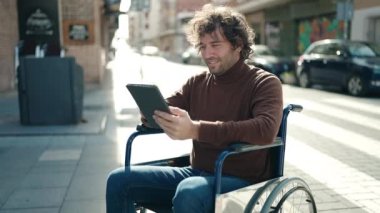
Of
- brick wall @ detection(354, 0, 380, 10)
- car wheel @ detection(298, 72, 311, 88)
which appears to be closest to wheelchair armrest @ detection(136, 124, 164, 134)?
car wheel @ detection(298, 72, 311, 88)

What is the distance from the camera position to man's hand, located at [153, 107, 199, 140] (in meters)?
2.08

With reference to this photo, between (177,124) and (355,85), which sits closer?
(177,124)

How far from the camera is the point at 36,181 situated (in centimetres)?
443

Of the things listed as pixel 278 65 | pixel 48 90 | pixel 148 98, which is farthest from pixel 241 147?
pixel 278 65

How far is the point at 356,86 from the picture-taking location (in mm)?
11633

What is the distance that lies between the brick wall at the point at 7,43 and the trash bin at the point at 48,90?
207 inches

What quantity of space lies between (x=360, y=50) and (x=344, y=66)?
64 centimetres

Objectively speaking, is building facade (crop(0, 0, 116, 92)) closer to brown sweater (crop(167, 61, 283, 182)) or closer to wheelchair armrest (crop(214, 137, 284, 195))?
brown sweater (crop(167, 61, 283, 182))

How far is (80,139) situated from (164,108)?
14.6 ft

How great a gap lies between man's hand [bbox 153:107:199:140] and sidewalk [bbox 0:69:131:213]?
1.79m

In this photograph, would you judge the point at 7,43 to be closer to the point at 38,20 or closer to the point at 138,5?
the point at 38,20

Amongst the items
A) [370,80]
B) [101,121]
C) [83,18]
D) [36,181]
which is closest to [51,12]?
[83,18]

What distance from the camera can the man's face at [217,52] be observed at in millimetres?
2418

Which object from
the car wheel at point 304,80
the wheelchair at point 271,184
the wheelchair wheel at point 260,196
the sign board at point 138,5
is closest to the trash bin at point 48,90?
the wheelchair at point 271,184
